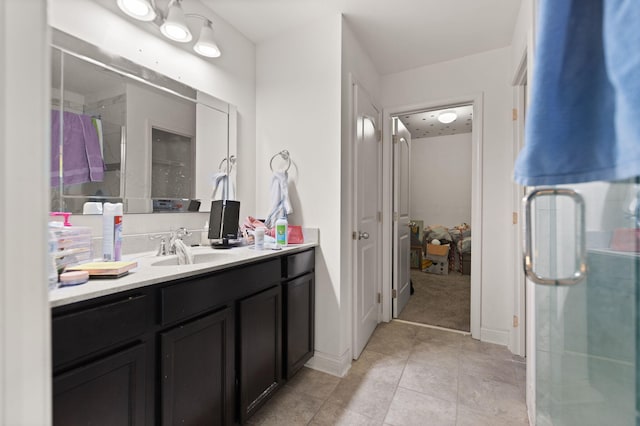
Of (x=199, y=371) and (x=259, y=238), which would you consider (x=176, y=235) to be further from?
(x=199, y=371)

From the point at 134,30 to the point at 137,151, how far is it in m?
0.62

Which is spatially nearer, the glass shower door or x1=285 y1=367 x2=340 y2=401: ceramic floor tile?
the glass shower door

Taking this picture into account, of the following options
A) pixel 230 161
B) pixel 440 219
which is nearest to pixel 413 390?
pixel 230 161

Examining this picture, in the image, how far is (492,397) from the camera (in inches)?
66.7

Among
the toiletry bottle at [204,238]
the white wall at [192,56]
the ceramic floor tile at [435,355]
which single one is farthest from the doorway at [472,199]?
the toiletry bottle at [204,238]

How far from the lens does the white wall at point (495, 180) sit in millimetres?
2336

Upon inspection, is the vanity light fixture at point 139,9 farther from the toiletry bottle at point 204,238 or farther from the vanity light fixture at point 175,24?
the toiletry bottle at point 204,238

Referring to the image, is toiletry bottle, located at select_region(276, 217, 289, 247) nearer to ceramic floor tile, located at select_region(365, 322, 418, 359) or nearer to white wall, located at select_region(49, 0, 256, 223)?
white wall, located at select_region(49, 0, 256, 223)

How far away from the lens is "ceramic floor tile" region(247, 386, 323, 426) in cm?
148

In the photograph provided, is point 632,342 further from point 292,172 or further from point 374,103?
point 374,103

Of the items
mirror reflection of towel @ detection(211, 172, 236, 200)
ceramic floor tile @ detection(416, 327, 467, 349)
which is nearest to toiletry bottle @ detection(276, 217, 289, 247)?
mirror reflection of towel @ detection(211, 172, 236, 200)

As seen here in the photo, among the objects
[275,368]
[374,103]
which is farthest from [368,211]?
[275,368]

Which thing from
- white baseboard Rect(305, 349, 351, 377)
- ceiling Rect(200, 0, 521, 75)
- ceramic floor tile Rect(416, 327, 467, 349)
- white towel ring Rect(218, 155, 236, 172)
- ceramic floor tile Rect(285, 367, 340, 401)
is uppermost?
ceiling Rect(200, 0, 521, 75)

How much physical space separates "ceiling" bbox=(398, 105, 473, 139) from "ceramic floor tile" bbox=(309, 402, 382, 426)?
3.54 m
